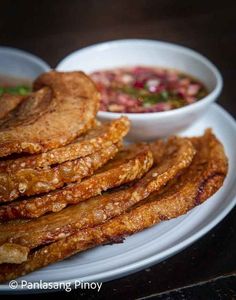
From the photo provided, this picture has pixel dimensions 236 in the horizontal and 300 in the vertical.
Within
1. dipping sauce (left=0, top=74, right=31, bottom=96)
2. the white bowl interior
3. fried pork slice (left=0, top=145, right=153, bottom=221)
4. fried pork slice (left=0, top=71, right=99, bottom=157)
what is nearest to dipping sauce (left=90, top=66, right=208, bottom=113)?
the white bowl interior

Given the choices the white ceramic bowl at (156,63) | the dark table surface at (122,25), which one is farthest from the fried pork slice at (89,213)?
the dark table surface at (122,25)

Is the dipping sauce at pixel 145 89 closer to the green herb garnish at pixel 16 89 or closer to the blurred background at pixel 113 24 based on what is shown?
the green herb garnish at pixel 16 89

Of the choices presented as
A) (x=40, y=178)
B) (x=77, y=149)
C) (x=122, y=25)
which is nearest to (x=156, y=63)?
(x=77, y=149)

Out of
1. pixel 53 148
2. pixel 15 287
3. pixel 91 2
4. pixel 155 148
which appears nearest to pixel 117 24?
pixel 91 2

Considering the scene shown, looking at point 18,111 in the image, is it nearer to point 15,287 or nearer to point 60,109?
point 60,109

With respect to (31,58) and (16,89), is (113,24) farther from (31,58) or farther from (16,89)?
(16,89)

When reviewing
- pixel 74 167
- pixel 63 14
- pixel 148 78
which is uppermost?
pixel 74 167

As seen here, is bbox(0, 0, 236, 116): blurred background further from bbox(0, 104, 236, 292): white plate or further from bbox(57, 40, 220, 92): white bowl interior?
bbox(0, 104, 236, 292): white plate
